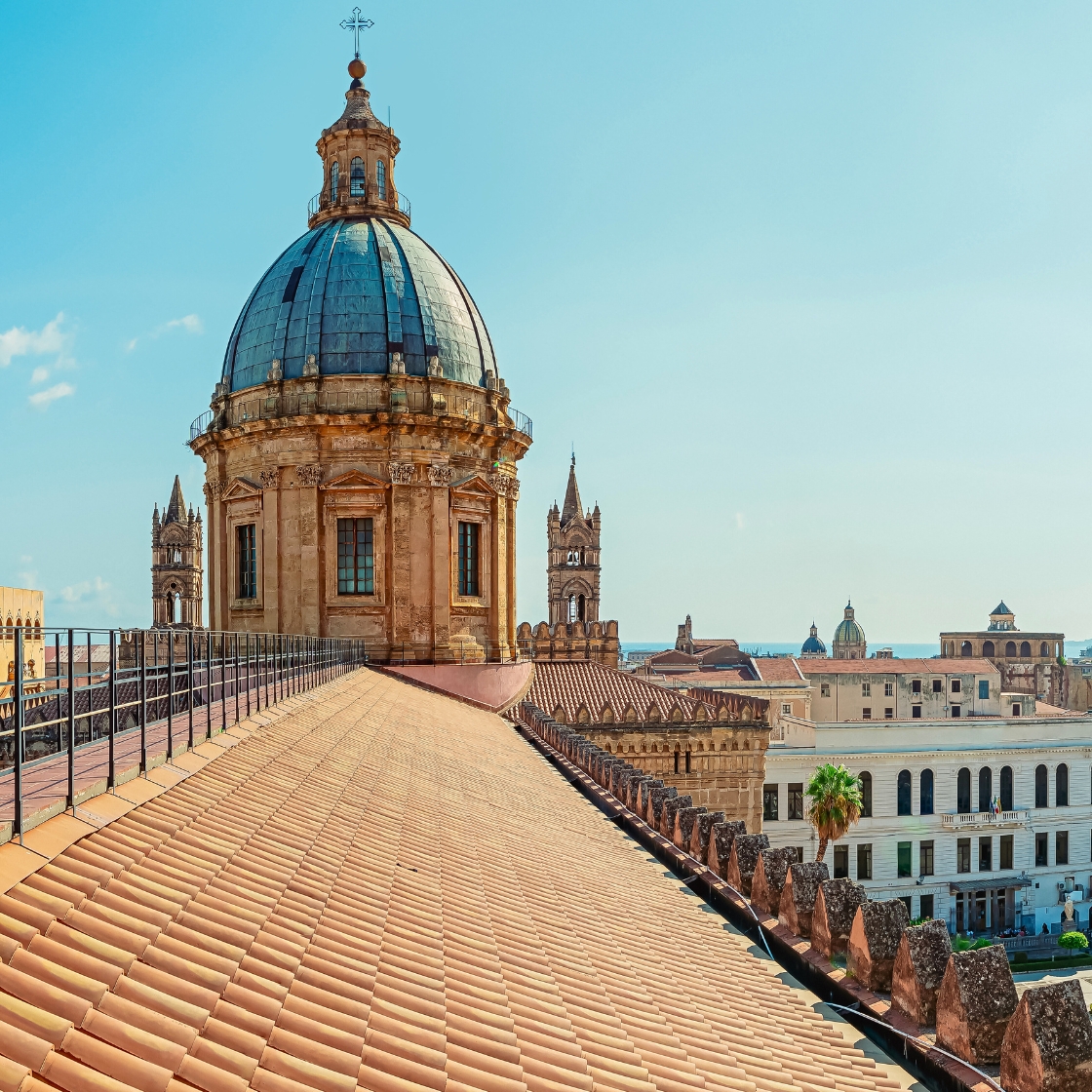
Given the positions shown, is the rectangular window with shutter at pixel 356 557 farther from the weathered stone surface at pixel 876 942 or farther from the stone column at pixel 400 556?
the weathered stone surface at pixel 876 942

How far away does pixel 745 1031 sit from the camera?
6.07m

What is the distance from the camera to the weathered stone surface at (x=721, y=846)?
10445 millimetres

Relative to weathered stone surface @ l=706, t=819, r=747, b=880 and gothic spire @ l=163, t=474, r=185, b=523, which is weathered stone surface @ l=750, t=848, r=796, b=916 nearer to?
weathered stone surface @ l=706, t=819, r=747, b=880

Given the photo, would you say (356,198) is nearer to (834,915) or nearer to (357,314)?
(357,314)

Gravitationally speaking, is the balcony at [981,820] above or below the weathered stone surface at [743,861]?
below

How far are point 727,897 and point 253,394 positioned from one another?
23.7 m

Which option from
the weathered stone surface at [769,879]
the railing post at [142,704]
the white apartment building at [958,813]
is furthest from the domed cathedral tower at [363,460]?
the white apartment building at [958,813]

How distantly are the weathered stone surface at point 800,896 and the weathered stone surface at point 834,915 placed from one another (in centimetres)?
37

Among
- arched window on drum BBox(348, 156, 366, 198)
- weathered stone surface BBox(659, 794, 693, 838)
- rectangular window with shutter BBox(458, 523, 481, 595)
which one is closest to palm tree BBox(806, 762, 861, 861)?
rectangular window with shutter BBox(458, 523, 481, 595)

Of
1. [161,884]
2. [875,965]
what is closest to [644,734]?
[875,965]

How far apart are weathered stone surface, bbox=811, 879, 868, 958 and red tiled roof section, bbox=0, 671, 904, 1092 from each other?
1.53ft

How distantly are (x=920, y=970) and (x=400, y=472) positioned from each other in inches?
918

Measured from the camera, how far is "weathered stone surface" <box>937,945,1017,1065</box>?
218 inches

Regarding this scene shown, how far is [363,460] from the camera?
2819 centimetres
